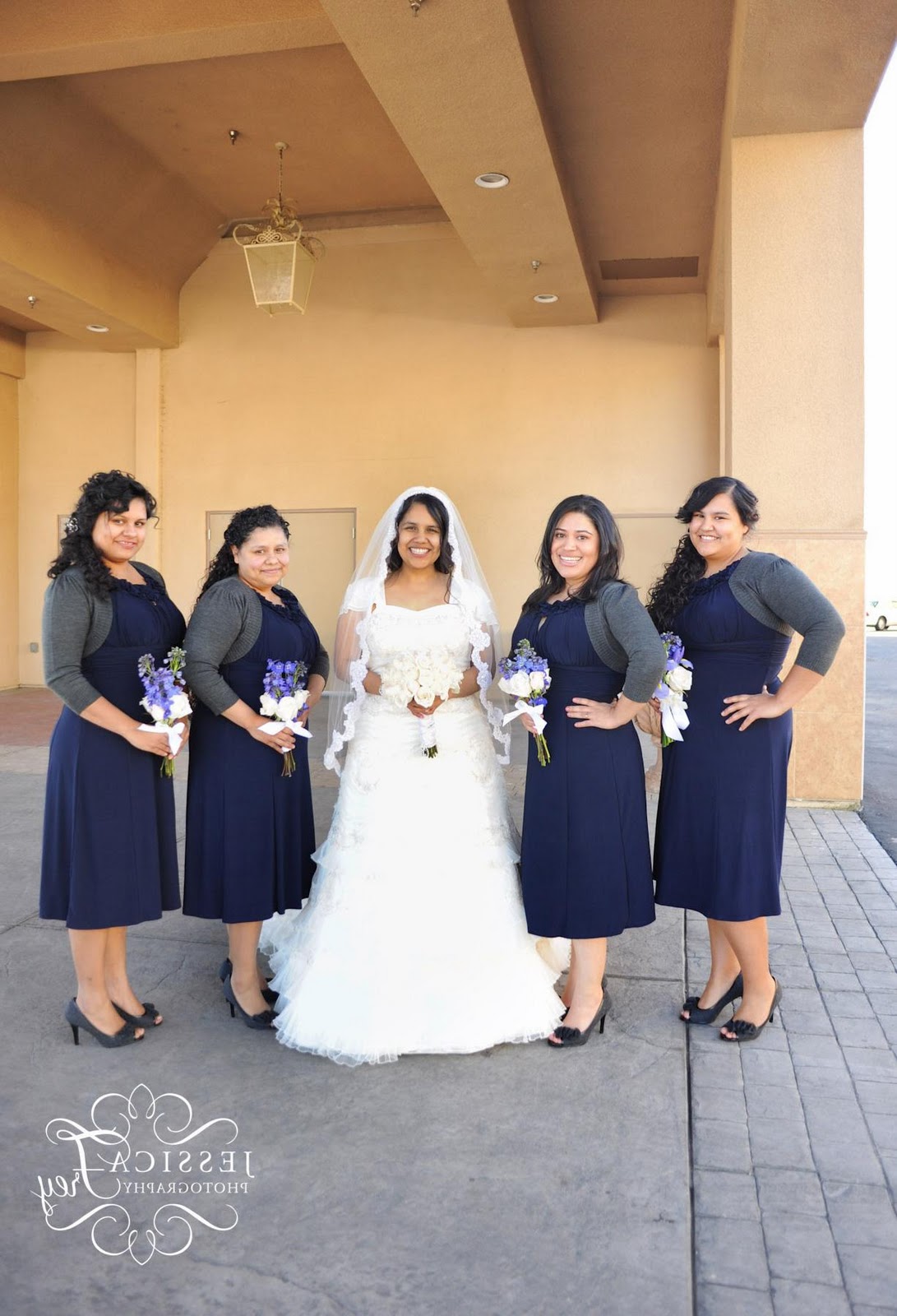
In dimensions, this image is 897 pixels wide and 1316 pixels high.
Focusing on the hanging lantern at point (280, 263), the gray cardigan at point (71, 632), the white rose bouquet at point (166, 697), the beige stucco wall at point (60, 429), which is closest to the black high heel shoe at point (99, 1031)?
the white rose bouquet at point (166, 697)

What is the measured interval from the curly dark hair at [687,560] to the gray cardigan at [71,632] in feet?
6.16

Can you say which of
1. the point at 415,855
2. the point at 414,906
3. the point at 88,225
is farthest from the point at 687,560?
the point at 88,225

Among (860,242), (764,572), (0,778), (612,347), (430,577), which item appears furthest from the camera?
(612,347)

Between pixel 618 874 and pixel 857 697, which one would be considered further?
pixel 857 697

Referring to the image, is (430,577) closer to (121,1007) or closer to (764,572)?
(764,572)

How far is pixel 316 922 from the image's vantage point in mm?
3510

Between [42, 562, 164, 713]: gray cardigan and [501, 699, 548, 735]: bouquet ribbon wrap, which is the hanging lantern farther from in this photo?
[501, 699, 548, 735]: bouquet ribbon wrap

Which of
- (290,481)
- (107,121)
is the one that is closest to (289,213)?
(107,121)

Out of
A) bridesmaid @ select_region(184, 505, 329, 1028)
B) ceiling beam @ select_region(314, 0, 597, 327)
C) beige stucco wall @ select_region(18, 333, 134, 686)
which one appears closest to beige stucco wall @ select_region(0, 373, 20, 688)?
beige stucco wall @ select_region(18, 333, 134, 686)

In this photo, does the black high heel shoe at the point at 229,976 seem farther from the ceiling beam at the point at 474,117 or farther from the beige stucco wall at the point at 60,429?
the beige stucco wall at the point at 60,429

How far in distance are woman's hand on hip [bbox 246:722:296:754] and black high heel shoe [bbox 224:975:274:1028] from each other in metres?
0.93

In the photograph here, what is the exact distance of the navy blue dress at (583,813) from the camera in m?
3.33

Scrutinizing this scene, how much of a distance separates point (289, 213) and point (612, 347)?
13.4ft

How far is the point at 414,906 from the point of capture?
3.42 meters
